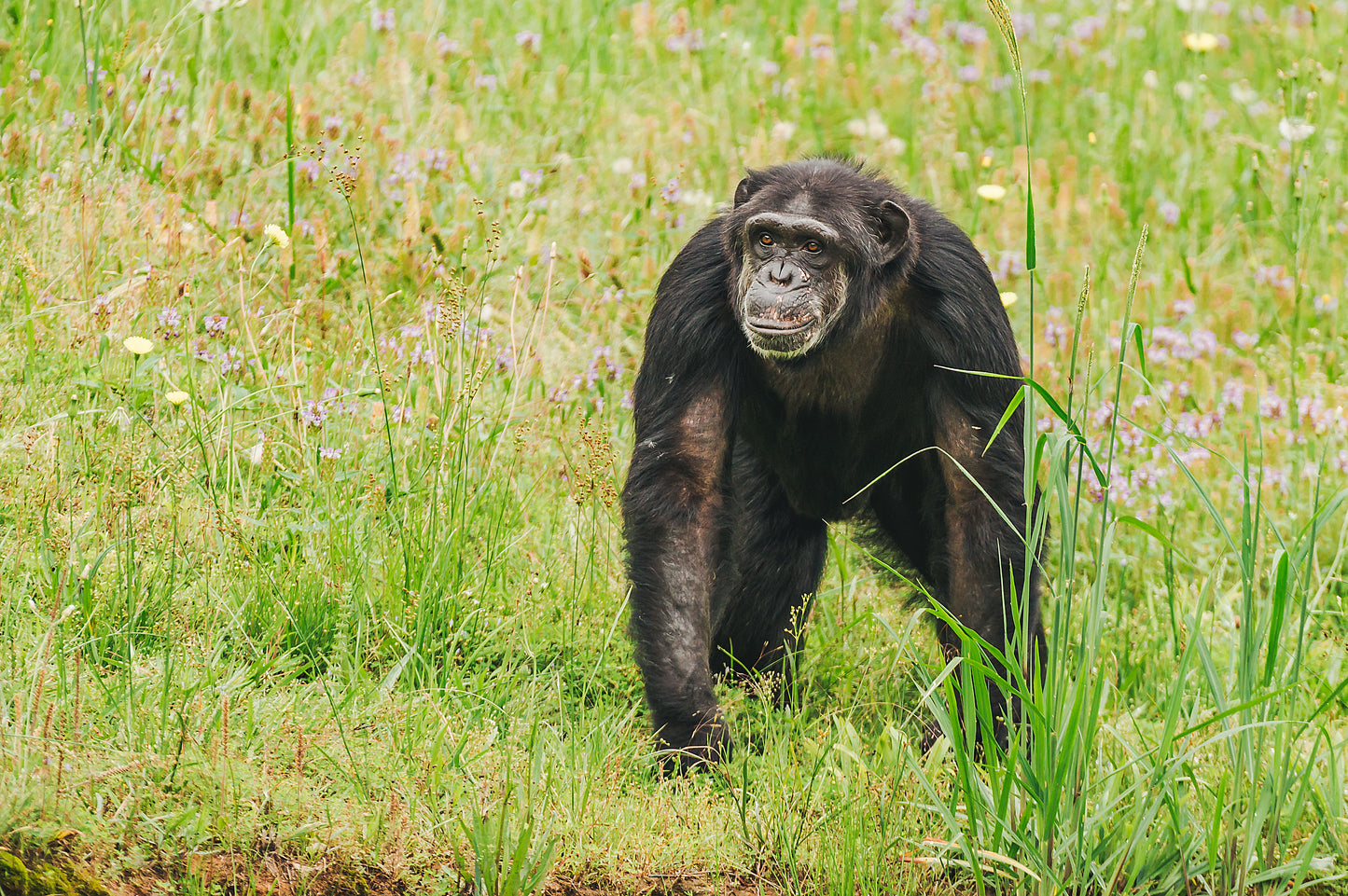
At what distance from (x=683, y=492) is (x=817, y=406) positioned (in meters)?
0.66

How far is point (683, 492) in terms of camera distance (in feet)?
14.4

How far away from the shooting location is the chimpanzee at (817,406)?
4.30 m

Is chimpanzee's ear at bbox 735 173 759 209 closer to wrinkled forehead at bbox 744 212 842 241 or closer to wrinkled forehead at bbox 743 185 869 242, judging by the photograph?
wrinkled forehead at bbox 743 185 869 242

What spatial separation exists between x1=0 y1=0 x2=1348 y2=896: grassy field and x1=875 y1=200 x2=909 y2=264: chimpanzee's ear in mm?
476

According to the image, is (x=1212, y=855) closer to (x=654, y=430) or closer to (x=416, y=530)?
(x=654, y=430)

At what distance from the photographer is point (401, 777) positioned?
3518 millimetres

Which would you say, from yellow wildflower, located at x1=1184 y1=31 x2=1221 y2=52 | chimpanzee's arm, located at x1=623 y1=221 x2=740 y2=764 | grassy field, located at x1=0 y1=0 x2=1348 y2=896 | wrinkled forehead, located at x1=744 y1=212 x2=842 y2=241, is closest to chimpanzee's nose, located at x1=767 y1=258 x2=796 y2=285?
wrinkled forehead, located at x1=744 y1=212 x2=842 y2=241

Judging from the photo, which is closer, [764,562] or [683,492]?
[683,492]

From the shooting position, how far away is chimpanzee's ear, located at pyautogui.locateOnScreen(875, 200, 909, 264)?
454 centimetres

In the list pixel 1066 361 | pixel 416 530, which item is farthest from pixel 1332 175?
pixel 416 530

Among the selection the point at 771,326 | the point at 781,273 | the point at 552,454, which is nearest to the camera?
the point at 771,326

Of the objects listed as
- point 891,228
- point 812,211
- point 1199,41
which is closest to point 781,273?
point 812,211

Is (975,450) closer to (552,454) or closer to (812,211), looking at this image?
(812,211)

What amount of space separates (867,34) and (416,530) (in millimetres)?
6440
